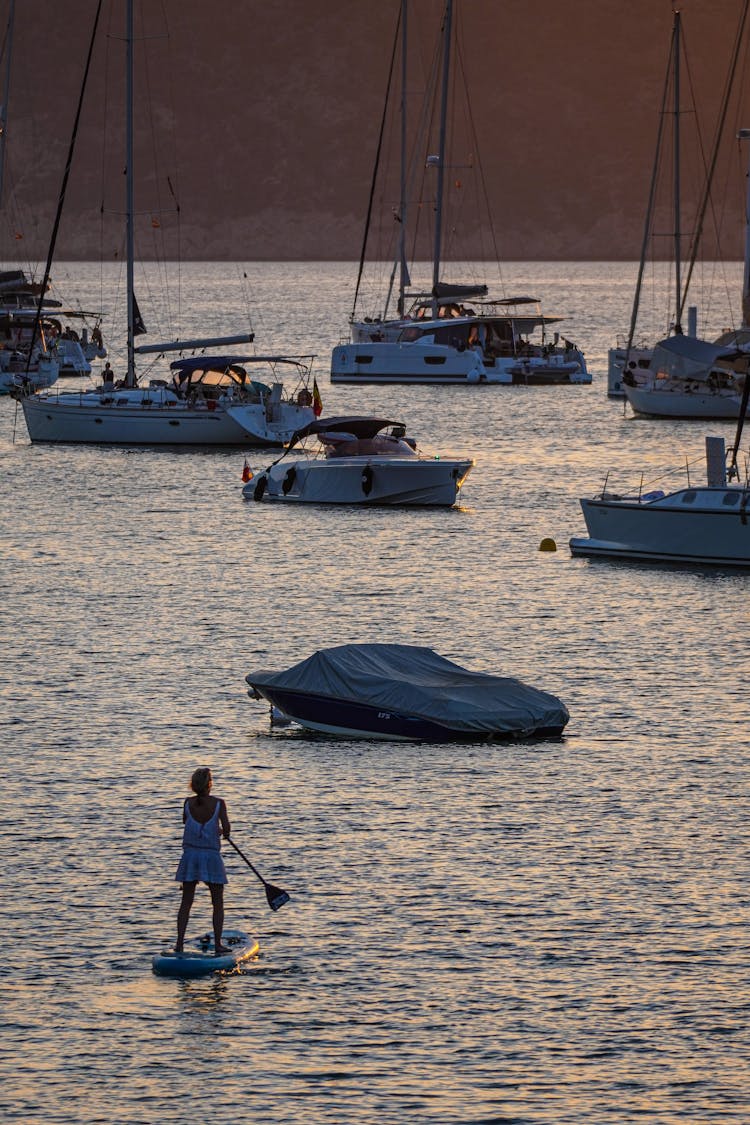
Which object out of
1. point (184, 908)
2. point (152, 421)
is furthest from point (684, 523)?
point (184, 908)

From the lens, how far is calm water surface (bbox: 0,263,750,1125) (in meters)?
27.1

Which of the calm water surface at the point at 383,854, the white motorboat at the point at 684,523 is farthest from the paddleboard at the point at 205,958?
the white motorboat at the point at 684,523

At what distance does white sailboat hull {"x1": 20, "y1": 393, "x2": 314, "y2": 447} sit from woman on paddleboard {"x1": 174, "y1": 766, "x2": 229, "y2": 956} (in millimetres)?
62370

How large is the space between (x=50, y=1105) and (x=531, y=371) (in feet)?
372

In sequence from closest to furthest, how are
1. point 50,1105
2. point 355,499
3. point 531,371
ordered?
point 50,1105, point 355,499, point 531,371

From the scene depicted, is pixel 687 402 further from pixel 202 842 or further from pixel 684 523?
pixel 202 842

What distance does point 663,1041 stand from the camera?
28.0m

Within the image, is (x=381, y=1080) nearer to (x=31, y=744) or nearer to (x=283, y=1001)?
(x=283, y=1001)

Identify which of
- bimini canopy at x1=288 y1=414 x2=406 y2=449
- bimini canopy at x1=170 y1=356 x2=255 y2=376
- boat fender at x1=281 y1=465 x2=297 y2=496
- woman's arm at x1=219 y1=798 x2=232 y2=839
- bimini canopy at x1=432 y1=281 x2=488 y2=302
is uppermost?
bimini canopy at x1=432 y1=281 x2=488 y2=302

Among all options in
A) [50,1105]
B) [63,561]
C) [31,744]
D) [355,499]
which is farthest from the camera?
[355,499]

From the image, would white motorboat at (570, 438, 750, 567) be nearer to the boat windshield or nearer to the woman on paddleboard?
the boat windshield

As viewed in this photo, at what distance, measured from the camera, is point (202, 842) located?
2828cm
